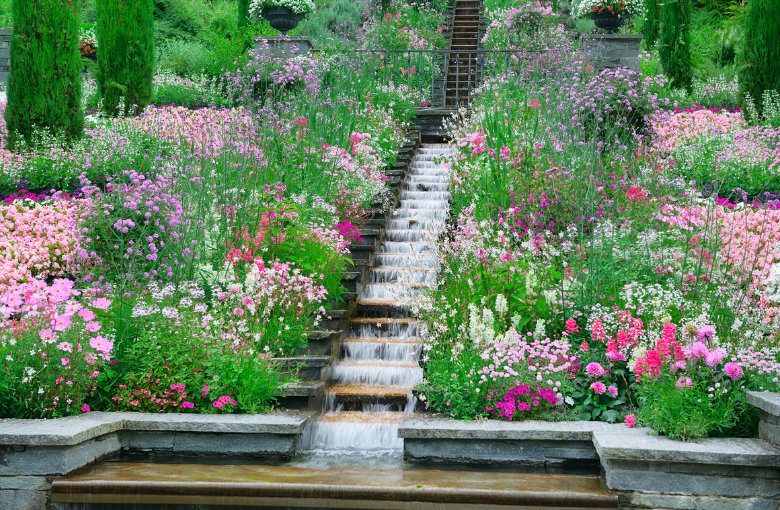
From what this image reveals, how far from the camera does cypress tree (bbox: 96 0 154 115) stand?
11875 millimetres

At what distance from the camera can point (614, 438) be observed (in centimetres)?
394

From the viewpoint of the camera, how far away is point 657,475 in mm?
3773

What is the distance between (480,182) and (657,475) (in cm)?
443

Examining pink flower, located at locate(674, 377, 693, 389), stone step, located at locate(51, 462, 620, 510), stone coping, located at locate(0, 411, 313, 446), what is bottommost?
stone step, located at locate(51, 462, 620, 510)

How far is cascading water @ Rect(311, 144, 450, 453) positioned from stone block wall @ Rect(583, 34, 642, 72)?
18.6 feet

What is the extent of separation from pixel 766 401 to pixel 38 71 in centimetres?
950

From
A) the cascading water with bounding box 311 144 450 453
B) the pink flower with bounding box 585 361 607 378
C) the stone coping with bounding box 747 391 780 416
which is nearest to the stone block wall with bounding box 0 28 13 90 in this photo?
the cascading water with bounding box 311 144 450 453

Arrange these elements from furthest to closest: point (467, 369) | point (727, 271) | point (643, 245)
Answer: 1. point (643, 245)
2. point (727, 271)
3. point (467, 369)

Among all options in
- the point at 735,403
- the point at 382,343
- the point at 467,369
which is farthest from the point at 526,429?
the point at 382,343

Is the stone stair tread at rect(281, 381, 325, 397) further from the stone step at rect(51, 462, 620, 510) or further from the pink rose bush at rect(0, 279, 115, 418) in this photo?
the pink rose bush at rect(0, 279, 115, 418)

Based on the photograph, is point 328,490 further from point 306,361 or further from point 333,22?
point 333,22

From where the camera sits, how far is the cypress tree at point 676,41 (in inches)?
540

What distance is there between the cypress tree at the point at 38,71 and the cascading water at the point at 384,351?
506 cm

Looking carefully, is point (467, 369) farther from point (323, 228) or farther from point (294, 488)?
point (323, 228)
